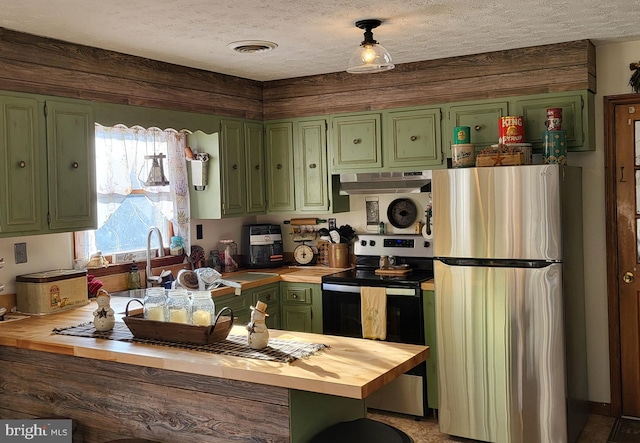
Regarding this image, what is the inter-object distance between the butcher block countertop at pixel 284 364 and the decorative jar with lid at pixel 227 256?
201cm

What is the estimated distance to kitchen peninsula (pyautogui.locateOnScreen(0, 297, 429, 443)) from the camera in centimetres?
250

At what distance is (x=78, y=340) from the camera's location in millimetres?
3064

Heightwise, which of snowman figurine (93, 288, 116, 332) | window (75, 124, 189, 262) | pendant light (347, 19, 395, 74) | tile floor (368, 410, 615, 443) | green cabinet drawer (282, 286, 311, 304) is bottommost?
tile floor (368, 410, 615, 443)

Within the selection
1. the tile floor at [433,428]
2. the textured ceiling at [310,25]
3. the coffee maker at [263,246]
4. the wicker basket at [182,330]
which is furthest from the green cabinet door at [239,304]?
the textured ceiling at [310,25]

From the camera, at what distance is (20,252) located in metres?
3.82

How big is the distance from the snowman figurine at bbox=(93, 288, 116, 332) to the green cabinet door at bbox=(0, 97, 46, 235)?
69 centimetres

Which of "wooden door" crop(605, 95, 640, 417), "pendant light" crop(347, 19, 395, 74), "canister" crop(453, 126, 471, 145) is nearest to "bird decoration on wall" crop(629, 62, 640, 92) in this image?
"wooden door" crop(605, 95, 640, 417)

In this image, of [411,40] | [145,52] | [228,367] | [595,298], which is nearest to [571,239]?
[595,298]

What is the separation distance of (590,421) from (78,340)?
3.16 meters

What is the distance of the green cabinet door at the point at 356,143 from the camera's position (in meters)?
4.79

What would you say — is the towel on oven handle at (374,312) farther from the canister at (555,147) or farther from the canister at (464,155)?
the canister at (555,147)

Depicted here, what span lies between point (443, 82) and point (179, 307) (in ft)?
8.18

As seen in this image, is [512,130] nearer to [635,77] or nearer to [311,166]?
[635,77]

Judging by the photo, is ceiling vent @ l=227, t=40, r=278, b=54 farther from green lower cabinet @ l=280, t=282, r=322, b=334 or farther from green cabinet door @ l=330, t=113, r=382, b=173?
green lower cabinet @ l=280, t=282, r=322, b=334
